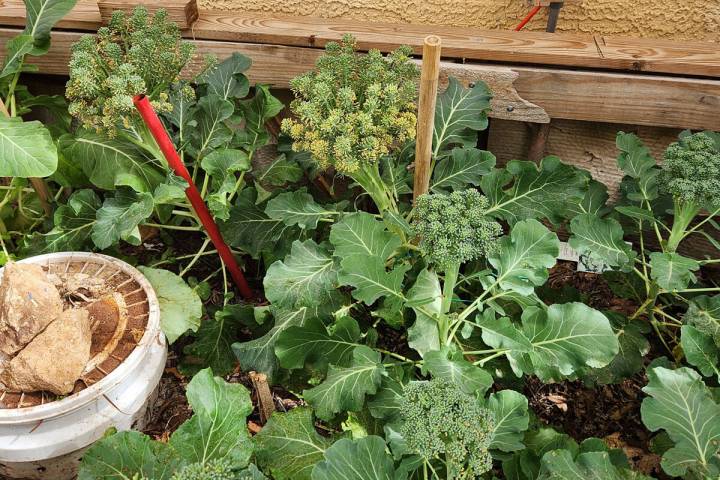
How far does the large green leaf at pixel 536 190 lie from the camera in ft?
6.89

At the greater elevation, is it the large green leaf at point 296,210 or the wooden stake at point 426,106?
the wooden stake at point 426,106

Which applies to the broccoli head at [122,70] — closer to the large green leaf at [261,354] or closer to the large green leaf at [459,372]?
the large green leaf at [261,354]

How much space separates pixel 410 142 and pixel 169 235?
1315 mm

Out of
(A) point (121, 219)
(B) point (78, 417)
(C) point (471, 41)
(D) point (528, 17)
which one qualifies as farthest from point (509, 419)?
(D) point (528, 17)

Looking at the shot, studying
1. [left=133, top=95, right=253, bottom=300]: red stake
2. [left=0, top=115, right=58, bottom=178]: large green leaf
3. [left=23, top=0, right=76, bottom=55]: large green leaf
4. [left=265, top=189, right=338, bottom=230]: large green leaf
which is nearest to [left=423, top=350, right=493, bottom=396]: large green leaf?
[left=265, top=189, right=338, bottom=230]: large green leaf

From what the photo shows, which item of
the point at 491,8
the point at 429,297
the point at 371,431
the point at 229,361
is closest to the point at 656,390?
the point at 429,297

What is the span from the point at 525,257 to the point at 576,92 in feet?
2.90

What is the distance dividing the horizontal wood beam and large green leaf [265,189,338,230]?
0.74m

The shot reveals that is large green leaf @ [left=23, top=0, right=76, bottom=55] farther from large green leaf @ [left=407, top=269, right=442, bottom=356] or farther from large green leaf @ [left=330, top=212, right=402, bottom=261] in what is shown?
large green leaf @ [left=407, top=269, right=442, bottom=356]

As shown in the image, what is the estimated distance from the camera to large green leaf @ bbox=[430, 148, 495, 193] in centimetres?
219

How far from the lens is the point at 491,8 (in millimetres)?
2705

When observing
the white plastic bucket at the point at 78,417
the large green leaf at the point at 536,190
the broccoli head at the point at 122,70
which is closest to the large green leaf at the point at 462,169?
the large green leaf at the point at 536,190

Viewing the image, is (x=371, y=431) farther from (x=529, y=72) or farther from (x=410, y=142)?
(x=529, y=72)

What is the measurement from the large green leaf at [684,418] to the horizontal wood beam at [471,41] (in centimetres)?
125
